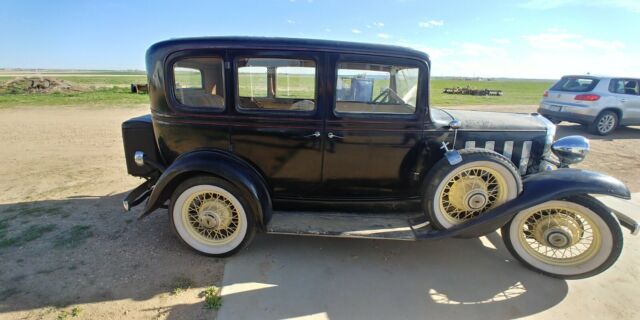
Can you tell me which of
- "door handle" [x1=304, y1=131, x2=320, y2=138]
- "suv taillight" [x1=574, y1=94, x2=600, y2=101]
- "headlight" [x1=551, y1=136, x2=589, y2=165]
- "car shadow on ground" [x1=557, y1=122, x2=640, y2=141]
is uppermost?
"suv taillight" [x1=574, y1=94, x2=600, y2=101]

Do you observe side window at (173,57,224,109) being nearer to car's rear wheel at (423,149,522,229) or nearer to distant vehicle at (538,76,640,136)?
car's rear wheel at (423,149,522,229)

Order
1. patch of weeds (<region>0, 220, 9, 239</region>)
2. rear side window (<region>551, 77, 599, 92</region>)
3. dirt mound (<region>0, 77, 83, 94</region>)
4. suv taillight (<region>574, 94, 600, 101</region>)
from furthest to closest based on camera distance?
dirt mound (<region>0, 77, 83, 94</region>) < rear side window (<region>551, 77, 599, 92</region>) < suv taillight (<region>574, 94, 600, 101</region>) < patch of weeds (<region>0, 220, 9, 239</region>)

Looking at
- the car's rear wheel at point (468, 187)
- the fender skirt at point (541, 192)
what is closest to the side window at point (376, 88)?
the car's rear wheel at point (468, 187)

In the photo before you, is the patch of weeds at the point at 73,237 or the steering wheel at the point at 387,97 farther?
the patch of weeds at the point at 73,237

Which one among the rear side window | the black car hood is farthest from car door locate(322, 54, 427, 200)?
the rear side window

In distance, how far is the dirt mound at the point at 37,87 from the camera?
18922 millimetres

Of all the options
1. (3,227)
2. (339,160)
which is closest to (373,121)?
(339,160)

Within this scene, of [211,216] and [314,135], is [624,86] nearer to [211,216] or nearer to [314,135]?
[314,135]

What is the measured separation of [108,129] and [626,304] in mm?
10370

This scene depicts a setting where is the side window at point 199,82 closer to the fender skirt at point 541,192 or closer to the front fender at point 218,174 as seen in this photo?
the front fender at point 218,174

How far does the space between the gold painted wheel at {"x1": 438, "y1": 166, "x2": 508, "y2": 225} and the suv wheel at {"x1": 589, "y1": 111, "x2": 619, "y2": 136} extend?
8737 millimetres

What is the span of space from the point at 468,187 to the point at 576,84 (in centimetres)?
888

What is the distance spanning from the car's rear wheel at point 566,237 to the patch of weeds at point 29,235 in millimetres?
4544

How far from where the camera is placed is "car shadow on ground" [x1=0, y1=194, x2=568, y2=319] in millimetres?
2482
